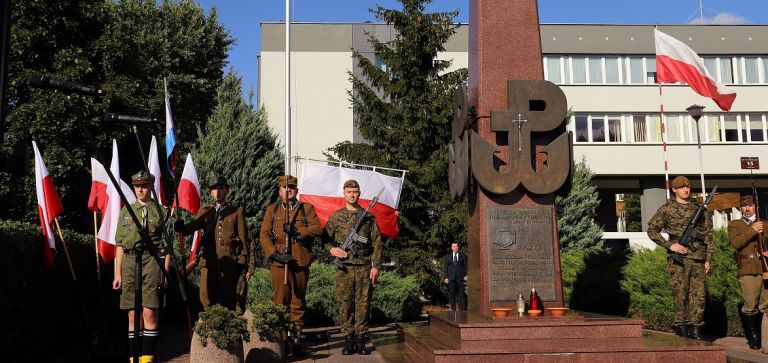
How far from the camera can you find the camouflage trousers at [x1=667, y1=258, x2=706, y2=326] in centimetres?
842

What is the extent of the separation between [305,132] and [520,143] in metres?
28.2

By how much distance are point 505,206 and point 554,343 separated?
6.26ft

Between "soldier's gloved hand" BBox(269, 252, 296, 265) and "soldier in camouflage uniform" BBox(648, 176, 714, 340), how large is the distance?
4.45m

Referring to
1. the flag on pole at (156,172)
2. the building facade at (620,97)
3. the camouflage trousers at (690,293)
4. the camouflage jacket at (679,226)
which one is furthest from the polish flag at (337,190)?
the building facade at (620,97)

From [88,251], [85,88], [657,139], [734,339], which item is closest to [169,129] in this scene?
[88,251]

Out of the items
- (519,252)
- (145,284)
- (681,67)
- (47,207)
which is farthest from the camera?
(681,67)

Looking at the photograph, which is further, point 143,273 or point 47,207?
point 47,207

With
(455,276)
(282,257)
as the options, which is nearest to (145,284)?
(282,257)

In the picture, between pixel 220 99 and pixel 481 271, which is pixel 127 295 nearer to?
pixel 481 271

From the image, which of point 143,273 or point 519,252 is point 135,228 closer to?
point 143,273

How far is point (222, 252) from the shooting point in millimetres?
8141

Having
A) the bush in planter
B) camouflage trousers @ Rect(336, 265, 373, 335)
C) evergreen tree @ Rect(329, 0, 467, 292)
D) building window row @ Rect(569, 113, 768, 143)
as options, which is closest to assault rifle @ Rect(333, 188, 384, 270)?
camouflage trousers @ Rect(336, 265, 373, 335)

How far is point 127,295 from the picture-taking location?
7117 millimetres

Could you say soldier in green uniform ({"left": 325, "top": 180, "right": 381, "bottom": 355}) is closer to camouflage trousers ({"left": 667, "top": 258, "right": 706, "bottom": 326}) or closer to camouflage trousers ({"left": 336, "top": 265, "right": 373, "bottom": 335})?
camouflage trousers ({"left": 336, "top": 265, "right": 373, "bottom": 335})
